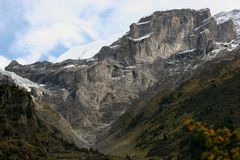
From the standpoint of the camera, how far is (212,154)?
25625 millimetres

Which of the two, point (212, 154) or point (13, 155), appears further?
point (13, 155)

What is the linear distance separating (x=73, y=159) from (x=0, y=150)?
4541cm

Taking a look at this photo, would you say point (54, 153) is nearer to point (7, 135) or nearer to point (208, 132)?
point (7, 135)

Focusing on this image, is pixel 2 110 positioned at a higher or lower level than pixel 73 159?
higher

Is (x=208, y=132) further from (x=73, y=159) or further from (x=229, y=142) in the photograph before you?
(x=73, y=159)

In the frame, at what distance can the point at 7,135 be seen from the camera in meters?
180

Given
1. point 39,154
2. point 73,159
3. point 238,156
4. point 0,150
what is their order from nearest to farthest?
1. point 238,156
2. point 0,150
3. point 39,154
4. point 73,159

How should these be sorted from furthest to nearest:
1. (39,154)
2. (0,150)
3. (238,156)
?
(39,154)
(0,150)
(238,156)

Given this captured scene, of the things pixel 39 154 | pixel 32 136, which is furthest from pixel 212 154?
pixel 32 136

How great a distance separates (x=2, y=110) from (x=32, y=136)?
13.5 metres

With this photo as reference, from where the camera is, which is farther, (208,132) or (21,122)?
(21,122)

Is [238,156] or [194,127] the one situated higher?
[194,127]

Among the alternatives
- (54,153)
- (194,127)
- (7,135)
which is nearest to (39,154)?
(7,135)

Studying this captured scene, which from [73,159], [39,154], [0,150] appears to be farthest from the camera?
[73,159]
